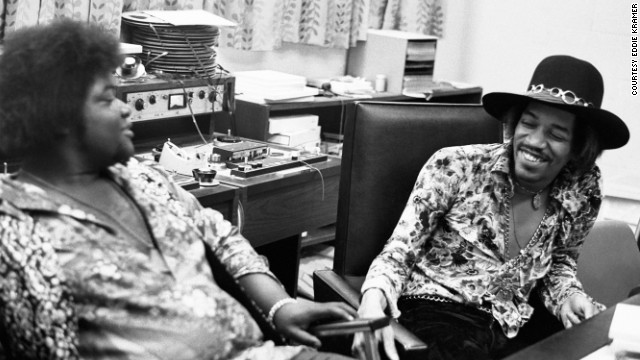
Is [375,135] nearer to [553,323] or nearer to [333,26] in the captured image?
[553,323]

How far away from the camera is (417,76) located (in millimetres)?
4316

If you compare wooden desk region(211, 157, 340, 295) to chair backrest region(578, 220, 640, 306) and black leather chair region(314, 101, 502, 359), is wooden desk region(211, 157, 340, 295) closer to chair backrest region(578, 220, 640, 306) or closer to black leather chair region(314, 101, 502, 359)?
black leather chair region(314, 101, 502, 359)

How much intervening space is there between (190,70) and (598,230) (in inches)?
55.1

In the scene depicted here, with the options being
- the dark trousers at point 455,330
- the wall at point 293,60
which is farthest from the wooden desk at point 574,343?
the wall at point 293,60

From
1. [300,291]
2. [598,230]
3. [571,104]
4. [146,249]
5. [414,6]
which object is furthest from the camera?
[414,6]

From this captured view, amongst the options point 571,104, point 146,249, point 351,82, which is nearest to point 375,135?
point 571,104

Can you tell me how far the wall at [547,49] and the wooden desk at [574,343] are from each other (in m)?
2.86

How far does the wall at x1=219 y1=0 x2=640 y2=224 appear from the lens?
4812 millimetres

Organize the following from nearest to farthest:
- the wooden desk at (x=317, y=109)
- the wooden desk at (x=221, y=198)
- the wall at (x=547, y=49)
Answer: the wooden desk at (x=221, y=198), the wooden desk at (x=317, y=109), the wall at (x=547, y=49)

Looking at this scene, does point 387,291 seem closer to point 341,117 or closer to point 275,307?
point 275,307

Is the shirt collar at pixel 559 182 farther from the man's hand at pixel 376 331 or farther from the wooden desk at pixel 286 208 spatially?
the wooden desk at pixel 286 208

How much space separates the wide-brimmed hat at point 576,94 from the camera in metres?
2.17

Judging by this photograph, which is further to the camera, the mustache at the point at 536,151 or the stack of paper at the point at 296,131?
the stack of paper at the point at 296,131

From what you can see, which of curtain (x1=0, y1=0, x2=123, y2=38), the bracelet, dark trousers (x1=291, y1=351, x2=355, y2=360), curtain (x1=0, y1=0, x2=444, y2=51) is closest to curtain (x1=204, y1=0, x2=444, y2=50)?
A: curtain (x1=0, y1=0, x2=444, y2=51)
